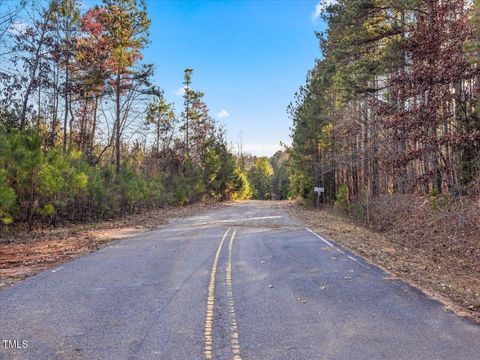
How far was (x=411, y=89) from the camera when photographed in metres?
15.4

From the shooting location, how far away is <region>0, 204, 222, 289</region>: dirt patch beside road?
30.3ft

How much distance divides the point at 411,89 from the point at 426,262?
24.8 feet

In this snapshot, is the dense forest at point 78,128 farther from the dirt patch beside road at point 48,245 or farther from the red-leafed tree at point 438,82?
the red-leafed tree at point 438,82

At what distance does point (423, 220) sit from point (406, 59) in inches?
291

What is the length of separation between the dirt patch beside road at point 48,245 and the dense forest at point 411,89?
11.5 metres

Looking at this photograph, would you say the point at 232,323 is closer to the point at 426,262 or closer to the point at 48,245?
the point at 426,262

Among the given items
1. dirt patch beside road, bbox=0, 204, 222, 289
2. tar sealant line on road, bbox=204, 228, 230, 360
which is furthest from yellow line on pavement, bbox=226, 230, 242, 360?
dirt patch beside road, bbox=0, 204, 222, 289

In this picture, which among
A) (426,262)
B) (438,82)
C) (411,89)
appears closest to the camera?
(426,262)

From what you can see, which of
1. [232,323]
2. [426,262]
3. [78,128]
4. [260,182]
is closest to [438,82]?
[426,262]

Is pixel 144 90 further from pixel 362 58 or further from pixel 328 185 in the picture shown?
pixel 328 185

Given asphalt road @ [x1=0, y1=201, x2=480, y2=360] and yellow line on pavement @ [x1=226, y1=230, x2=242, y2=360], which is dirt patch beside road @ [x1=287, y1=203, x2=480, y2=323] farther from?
yellow line on pavement @ [x1=226, y1=230, x2=242, y2=360]

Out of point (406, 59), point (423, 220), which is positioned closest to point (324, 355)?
point (423, 220)

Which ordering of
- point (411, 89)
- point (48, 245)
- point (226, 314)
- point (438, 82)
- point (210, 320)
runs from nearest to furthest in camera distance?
point (210, 320) → point (226, 314) → point (48, 245) → point (438, 82) → point (411, 89)

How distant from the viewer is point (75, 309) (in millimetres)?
6043
